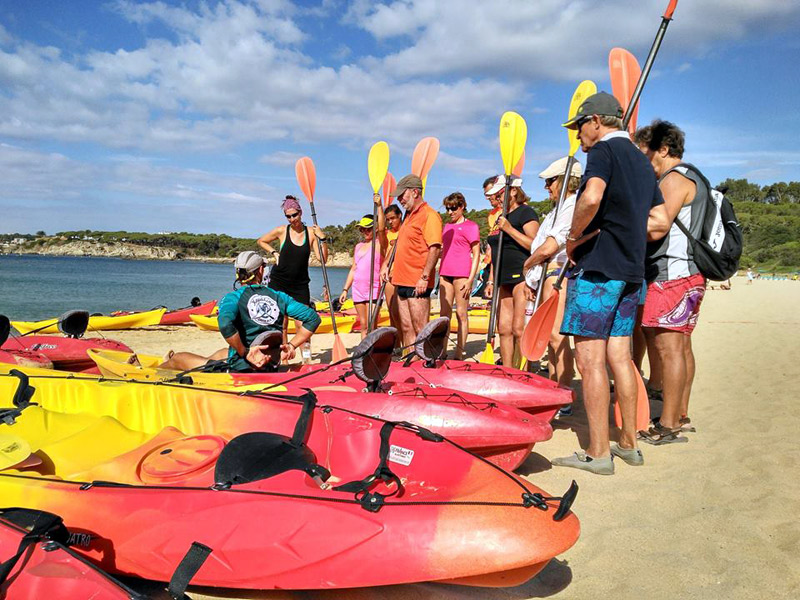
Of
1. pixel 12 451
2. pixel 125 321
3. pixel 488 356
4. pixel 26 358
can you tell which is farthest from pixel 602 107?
pixel 125 321

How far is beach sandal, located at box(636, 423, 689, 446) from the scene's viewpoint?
11.8 feet

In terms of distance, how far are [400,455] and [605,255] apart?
5.01ft

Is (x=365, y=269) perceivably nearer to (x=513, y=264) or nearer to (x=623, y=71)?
(x=513, y=264)

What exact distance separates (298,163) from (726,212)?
5.22 meters

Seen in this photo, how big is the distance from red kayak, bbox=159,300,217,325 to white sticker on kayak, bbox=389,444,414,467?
28.3ft

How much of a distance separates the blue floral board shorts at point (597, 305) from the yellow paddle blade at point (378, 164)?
4.53 meters

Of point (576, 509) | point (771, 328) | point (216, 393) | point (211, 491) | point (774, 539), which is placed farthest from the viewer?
point (771, 328)

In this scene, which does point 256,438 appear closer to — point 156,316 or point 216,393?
point 216,393

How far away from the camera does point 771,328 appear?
9.62 metres

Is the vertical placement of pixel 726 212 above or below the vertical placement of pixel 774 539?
above

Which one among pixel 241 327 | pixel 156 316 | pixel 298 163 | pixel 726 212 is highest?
pixel 298 163

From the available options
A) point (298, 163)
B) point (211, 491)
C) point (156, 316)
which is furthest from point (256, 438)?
point (156, 316)

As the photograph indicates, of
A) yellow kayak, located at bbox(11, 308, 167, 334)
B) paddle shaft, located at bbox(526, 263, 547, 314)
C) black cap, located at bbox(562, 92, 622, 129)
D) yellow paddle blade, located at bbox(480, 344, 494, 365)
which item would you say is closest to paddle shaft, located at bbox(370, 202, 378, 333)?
yellow paddle blade, located at bbox(480, 344, 494, 365)

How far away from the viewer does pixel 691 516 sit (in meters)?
2.59
